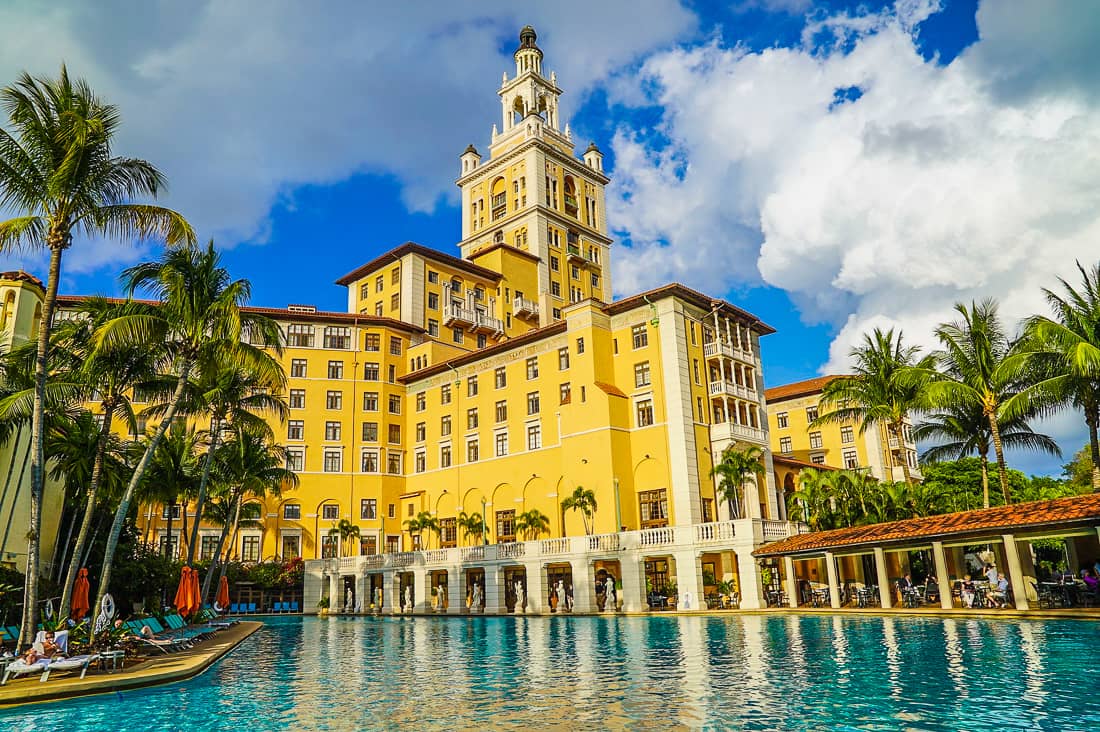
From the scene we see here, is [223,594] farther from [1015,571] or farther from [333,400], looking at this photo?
[1015,571]

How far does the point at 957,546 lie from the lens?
30.0 meters

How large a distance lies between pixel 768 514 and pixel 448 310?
31.2 m

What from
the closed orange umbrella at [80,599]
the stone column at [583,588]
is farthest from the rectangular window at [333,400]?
the closed orange umbrella at [80,599]

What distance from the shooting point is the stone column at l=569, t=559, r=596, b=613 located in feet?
129

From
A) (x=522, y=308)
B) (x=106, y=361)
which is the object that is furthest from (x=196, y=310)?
(x=522, y=308)

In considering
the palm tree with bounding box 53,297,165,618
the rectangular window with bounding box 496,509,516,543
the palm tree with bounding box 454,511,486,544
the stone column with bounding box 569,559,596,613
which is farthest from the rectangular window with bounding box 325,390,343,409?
the palm tree with bounding box 53,297,165,618

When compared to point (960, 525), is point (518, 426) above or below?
above

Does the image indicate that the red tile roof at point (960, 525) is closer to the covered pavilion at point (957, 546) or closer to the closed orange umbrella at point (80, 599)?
the covered pavilion at point (957, 546)

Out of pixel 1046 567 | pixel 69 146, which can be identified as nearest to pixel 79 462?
pixel 69 146

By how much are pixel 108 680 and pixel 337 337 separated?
4845cm

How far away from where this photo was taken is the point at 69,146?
57.7 feet

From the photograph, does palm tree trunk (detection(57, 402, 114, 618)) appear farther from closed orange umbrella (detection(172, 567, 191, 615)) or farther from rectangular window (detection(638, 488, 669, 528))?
rectangular window (detection(638, 488, 669, 528))

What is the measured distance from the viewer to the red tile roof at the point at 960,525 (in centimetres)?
2217

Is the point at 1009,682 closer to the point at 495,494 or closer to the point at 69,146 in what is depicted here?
the point at 69,146
